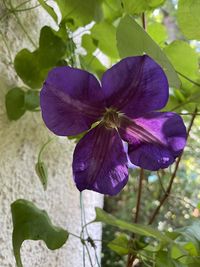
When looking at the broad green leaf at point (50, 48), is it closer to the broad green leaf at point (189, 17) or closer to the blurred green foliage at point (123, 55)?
the blurred green foliage at point (123, 55)

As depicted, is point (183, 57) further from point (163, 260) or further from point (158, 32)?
point (163, 260)

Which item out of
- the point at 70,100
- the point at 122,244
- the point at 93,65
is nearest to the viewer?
the point at 70,100

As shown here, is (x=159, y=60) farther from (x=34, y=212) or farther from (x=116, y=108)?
(x=34, y=212)

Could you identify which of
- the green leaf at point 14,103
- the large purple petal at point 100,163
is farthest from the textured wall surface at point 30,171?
the large purple petal at point 100,163

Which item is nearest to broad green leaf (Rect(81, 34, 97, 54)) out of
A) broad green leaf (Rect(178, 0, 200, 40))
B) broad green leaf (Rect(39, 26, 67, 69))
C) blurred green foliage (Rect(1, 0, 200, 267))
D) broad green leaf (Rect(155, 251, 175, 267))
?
blurred green foliage (Rect(1, 0, 200, 267))

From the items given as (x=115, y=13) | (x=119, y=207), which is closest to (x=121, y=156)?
(x=115, y=13)

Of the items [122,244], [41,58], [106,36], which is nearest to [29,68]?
[41,58]
